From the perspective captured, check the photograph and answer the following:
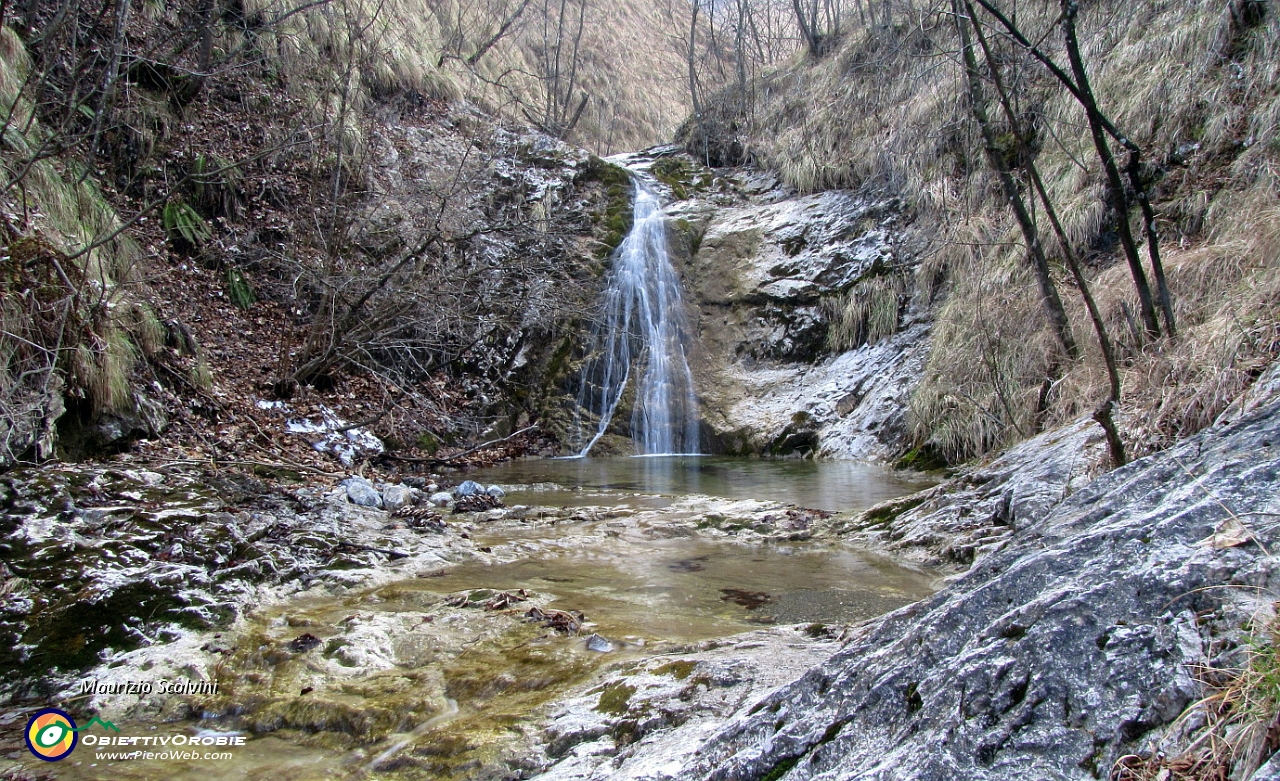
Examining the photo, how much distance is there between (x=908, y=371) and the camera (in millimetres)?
8875

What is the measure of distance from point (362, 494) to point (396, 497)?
254mm

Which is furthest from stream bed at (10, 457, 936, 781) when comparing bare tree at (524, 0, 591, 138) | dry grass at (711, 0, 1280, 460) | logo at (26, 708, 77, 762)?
bare tree at (524, 0, 591, 138)

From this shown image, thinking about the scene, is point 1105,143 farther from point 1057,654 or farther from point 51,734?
point 51,734

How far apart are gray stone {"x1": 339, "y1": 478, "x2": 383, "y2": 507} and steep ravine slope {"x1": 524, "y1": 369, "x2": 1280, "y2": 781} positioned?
393 centimetres

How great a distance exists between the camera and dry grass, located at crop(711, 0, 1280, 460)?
3394 mm

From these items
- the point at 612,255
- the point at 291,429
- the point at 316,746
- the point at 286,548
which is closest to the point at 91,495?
the point at 286,548

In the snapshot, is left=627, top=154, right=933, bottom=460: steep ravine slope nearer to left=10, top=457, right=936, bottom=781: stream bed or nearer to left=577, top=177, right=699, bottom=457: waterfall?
left=577, top=177, right=699, bottom=457: waterfall

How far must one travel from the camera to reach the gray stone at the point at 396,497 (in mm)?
5145

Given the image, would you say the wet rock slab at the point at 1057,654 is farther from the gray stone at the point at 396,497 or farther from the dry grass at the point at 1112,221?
the gray stone at the point at 396,497

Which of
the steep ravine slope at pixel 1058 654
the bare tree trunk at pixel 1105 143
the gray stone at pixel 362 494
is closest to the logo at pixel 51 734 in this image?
the steep ravine slope at pixel 1058 654

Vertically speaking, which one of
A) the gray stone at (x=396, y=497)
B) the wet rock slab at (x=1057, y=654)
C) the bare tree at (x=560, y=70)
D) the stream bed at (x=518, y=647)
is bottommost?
the stream bed at (x=518, y=647)

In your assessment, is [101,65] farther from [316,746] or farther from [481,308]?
[316,746]

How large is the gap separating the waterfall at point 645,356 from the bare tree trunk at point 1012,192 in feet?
18.8

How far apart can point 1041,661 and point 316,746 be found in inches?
77.3
